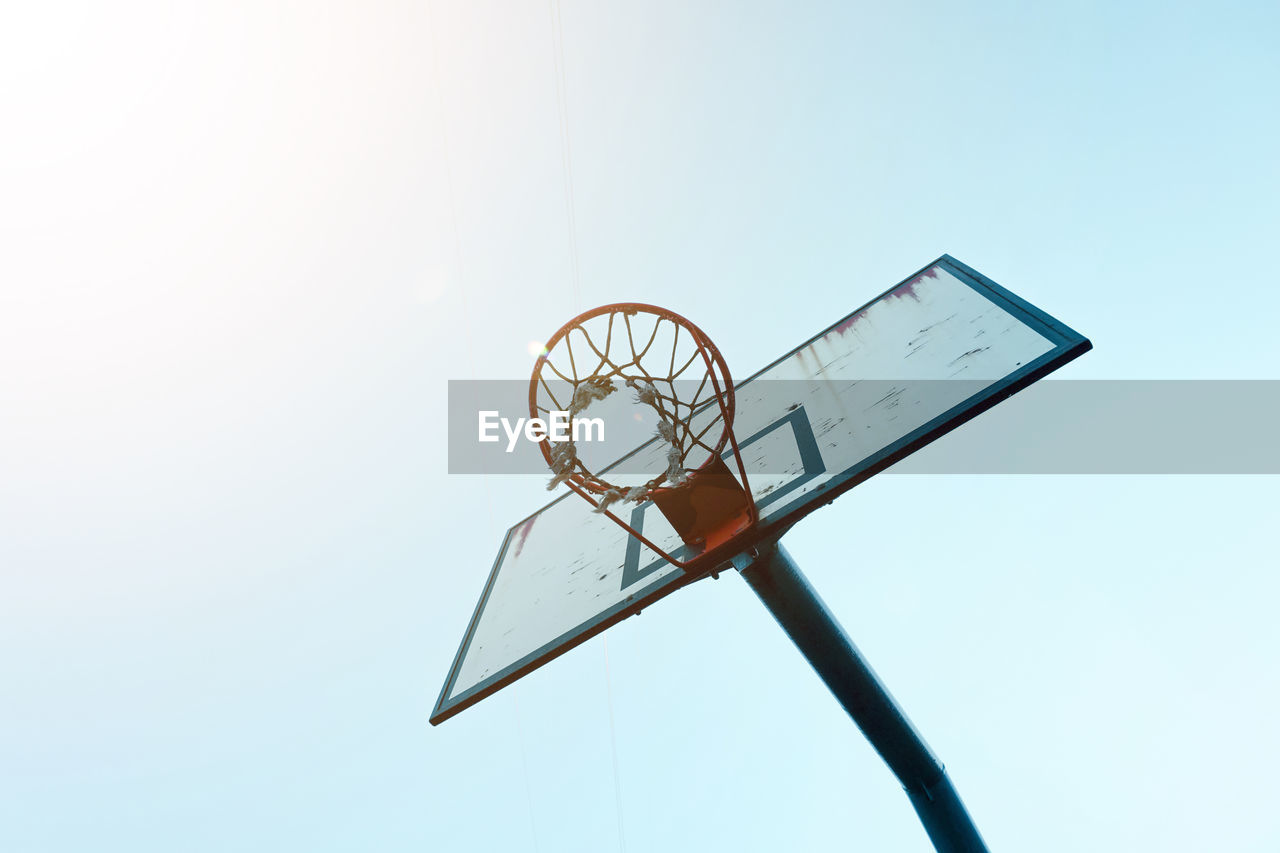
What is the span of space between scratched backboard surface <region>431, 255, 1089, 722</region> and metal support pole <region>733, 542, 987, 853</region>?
301mm

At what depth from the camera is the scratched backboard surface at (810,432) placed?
312 centimetres

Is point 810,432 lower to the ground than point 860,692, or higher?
higher

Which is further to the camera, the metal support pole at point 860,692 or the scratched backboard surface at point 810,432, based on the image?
the metal support pole at point 860,692

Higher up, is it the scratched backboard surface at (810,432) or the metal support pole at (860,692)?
the scratched backboard surface at (810,432)

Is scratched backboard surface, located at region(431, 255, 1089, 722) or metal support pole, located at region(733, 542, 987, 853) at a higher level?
scratched backboard surface, located at region(431, 255, 1089, 722)

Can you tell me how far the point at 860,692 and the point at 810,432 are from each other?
1.25 meters

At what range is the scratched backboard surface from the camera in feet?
10.2

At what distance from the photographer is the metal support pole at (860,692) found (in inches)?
130

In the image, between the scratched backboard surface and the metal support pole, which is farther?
the metal support pole

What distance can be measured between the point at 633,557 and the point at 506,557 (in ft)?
3.61

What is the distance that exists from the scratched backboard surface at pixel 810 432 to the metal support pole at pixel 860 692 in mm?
301

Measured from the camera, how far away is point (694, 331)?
315cm

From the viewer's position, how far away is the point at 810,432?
143 inches

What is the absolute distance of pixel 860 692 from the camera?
3.54 metres
